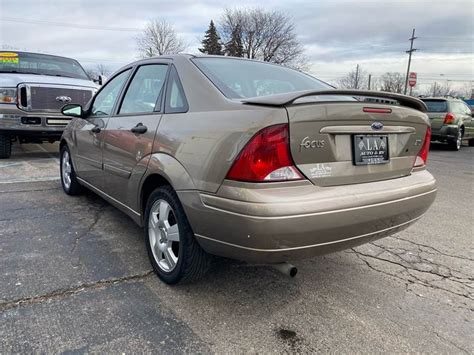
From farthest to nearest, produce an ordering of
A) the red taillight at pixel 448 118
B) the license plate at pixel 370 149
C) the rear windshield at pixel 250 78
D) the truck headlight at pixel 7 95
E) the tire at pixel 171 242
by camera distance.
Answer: the red taillight at pixel 448 118, the truck headlight at pixel 7 95, the rear windshield at pixel 250 78, the tire at pixel 171 242, the license plate at pixel 370 149

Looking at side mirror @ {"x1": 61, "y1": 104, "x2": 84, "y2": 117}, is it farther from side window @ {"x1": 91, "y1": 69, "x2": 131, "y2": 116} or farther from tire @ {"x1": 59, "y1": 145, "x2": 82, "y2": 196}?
tire @ {"x1": 59, "y1": 145, "x2": 82, "y2": 196}

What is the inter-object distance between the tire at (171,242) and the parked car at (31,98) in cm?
524

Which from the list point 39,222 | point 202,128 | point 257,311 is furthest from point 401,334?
point 39,222

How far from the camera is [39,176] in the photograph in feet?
20.4

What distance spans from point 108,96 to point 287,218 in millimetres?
2646

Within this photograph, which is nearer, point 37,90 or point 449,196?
point 449,196

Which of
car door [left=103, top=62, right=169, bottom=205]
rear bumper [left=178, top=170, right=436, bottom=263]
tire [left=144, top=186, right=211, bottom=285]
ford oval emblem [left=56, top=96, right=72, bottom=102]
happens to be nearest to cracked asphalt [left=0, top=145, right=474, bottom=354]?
tire [left=144, top=186, right=211, bottom=285]

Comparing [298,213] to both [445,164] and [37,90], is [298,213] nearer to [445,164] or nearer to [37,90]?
[37,90]

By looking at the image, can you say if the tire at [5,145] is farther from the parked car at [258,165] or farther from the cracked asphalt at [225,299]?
the parked car at [258,165]

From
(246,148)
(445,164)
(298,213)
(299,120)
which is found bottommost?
(445,164)

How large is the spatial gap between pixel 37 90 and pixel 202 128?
5.89 meters

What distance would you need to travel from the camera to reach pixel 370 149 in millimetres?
2461

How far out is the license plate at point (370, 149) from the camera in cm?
237

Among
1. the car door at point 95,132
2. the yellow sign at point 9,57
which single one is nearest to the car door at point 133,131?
the car door at point 95,132
